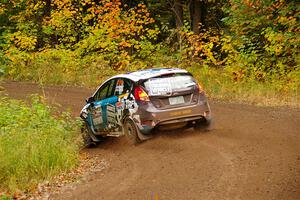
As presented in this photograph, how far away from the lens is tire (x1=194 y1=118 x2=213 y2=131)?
42.8ft

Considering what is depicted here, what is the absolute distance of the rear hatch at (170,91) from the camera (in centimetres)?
1240

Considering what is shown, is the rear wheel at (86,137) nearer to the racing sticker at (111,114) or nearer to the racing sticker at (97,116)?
the racing sticker at (97,116)

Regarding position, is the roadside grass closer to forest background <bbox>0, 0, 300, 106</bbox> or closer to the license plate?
the license plate

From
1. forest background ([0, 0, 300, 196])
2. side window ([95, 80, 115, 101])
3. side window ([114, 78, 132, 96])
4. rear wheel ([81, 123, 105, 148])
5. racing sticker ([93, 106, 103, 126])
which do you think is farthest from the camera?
rear wheel ([81, 123, 105, 148])

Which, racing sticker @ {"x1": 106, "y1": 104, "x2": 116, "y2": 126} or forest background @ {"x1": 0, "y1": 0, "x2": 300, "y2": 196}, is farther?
racing sticker @ {"x1": 106, "y1": 104, "x2": 116, "y2": 126}

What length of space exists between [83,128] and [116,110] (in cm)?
218

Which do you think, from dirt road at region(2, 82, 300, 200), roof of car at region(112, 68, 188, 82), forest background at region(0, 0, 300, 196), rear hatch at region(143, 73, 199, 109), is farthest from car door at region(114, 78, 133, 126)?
forest background at region(0, 0, 300, 196)

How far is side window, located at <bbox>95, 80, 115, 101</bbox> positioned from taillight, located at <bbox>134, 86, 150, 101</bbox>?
1195 mm

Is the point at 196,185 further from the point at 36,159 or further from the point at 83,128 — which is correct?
the point at 83,128

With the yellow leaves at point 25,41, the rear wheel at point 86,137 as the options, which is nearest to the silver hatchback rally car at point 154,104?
the rear wheel at point 86,137

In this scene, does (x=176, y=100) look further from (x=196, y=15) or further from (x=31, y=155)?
(x=196, y=15)

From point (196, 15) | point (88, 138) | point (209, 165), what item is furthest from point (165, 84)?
point (196, 15)

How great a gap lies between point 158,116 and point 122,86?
1373 millimetres

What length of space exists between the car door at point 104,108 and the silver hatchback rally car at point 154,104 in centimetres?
2
